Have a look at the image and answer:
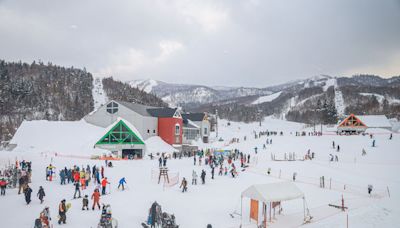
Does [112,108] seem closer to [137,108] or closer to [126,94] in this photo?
Answer: [137,108]

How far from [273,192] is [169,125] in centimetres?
3491

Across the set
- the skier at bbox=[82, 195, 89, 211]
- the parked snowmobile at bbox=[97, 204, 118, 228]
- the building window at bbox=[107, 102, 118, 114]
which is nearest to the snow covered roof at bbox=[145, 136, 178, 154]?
the building window at bbox=[107, 102, 118, 114]

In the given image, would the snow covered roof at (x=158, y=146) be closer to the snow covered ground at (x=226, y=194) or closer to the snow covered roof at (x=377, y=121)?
the snow covered ground at (x=226, y=194)

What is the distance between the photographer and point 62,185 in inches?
785

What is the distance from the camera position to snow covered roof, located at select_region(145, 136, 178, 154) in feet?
142

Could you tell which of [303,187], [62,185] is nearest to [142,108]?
[62,185]

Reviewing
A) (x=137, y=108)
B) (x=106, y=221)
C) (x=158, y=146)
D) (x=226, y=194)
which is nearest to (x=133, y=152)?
(x=158, y=146)

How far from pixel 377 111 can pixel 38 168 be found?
160 m

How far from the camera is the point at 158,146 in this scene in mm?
45031

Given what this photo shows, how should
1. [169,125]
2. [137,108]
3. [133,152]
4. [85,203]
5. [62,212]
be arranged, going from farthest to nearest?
[169,125] < [137,108] < [133,152] < [85,203] < [62,212]

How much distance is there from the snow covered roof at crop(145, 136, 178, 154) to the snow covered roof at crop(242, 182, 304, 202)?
29443 millimetres

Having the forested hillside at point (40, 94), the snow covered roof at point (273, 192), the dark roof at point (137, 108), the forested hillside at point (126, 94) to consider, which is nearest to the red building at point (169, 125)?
the dark roof at point (137, 108)

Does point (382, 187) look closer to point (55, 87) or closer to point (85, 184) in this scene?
point (85, 184)

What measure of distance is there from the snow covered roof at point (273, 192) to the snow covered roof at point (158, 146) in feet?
96.6
